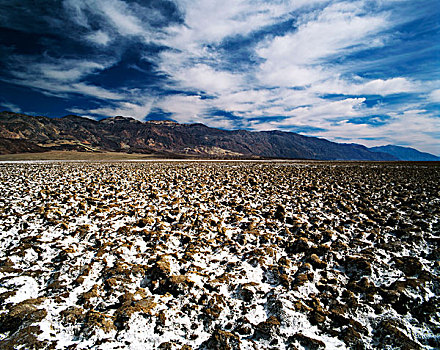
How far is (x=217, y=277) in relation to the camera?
5445 mm

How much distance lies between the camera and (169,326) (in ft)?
13.5

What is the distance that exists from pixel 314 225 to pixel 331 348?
489cm

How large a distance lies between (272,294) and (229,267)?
1.37 meters

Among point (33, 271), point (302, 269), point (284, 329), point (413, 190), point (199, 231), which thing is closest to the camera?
point (284, 329)

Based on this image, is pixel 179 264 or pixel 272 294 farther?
pixel 179 264

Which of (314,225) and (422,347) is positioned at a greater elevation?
(314,225)

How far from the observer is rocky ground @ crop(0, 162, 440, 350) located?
12.7 feet

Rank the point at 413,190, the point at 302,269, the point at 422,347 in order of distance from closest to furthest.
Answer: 1. the point at 422,347
2. the point at 302,269
3. the point at 413,190

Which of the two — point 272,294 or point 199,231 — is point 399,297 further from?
point 199,231

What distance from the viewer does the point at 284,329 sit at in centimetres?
407

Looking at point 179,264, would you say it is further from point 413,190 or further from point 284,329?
point 413,190

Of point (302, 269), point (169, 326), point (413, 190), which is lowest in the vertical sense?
point (169, 326)

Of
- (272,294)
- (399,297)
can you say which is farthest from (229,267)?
(399,297)

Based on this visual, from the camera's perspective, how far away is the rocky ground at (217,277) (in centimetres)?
388
